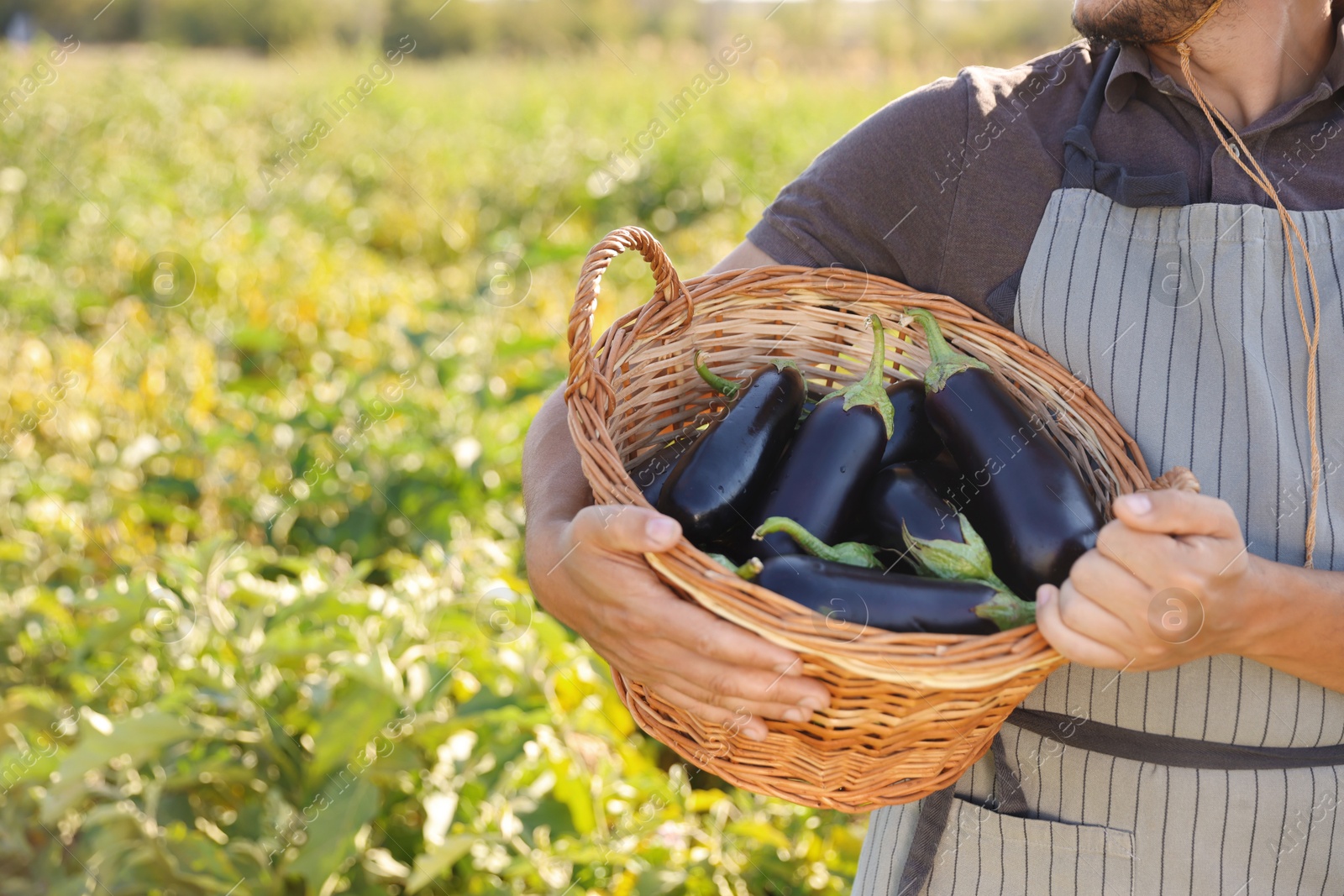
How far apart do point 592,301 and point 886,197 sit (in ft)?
1.54

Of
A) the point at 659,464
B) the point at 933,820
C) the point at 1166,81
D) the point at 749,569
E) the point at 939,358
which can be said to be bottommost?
the point at 933,820

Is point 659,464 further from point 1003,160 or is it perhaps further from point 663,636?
point 1003,160

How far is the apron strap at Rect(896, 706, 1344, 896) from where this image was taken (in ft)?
3.87

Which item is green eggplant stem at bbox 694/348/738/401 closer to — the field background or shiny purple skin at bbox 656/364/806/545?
shiny purple skin at bbox 656/364/806/545

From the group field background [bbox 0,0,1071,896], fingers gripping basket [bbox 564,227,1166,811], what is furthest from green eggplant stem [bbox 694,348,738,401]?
field background [bbox 0,0,1071,896]

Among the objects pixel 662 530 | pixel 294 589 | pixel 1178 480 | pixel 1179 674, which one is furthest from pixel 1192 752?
pixel 294 589

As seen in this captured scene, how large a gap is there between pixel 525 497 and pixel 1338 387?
0.98m

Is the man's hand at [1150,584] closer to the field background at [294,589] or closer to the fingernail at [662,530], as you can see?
the fingernail at [662,530]

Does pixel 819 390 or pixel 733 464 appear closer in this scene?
pixel 733 464

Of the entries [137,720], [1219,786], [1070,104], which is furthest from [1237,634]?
[137,720]

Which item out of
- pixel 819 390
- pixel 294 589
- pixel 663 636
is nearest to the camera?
pixel 663 636

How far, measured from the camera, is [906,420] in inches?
53.0

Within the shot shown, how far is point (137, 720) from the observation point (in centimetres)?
174

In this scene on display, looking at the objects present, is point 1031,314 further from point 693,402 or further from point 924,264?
point 693,402
